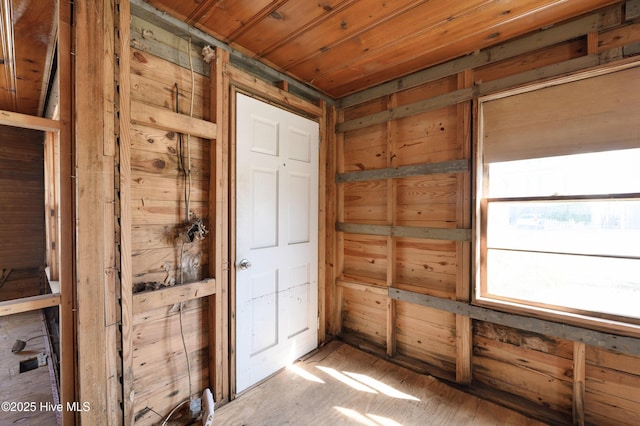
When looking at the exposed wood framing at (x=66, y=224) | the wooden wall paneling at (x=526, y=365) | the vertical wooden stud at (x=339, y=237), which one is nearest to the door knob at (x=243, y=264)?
the exposed wood framing at (x=66, y=224)

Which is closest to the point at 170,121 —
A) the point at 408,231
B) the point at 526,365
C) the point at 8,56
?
the point at 8,56

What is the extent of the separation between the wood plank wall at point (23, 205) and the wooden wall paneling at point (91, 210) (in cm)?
48

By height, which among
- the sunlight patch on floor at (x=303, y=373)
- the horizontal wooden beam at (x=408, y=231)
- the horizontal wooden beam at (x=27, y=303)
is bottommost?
the sunlight patch on floor at (x=303, y=373)

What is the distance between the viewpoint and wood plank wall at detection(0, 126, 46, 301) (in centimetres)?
155

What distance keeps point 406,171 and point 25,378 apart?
10.4 feet

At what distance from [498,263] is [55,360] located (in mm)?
3254

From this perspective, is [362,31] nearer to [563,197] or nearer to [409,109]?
[409,109]

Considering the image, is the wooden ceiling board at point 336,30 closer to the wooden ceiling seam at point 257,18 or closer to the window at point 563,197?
the wooden ceiling seam at point 257,18

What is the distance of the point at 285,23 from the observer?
165cm

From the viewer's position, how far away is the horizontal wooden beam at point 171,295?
4.90 ft

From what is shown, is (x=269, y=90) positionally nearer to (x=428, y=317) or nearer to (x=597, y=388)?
(x=428, y=317)

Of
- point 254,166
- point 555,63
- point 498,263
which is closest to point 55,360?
point 254,166

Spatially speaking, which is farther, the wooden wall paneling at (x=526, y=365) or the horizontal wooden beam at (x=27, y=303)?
the wooden wall paneling at (x=526, y=365)

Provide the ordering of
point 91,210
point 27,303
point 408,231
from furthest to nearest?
point 408,231 < point 91,210 < point 27,303
